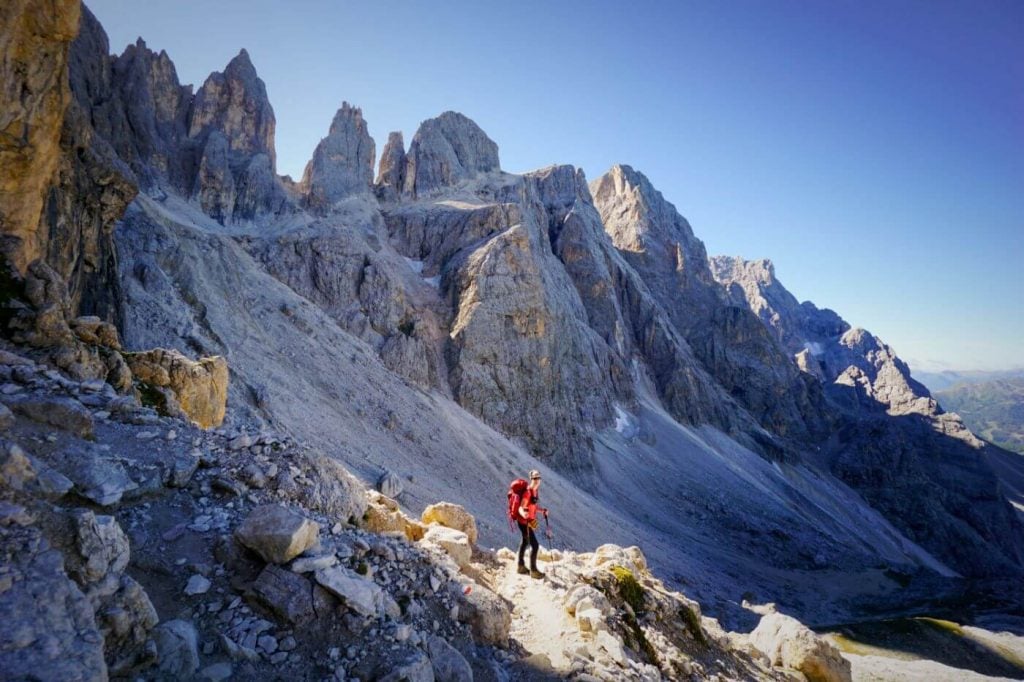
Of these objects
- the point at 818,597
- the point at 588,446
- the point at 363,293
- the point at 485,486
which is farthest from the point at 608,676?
the point at 818,597

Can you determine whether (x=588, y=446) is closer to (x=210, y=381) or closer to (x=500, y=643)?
(x=210, y=381)

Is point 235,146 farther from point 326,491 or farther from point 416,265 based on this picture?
point 326,491

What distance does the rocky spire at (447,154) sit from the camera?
90.6 m

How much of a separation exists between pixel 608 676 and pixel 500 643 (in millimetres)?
1833

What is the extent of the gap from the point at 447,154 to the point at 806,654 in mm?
92388

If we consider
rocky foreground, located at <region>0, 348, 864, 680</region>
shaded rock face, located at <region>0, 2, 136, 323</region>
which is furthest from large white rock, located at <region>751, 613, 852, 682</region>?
shaded rock face, located at <region>0, 2, 136, 323</region>

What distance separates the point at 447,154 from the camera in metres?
94.0

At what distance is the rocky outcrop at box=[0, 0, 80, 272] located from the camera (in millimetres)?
16906

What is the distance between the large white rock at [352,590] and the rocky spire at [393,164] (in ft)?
289

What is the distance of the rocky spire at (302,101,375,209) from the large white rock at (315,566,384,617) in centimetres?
7226

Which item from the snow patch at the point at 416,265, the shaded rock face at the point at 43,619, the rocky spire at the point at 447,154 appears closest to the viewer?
the shaded rock face at the point at 43,619

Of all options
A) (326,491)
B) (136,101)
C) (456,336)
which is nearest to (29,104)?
(326,491)

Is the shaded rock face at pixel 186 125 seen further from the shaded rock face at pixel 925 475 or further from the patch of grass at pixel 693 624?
the shaded rock face at pixel 925 475

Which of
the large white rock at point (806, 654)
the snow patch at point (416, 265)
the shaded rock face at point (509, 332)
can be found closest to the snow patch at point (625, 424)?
the shaded rock face at point (509, 332)
